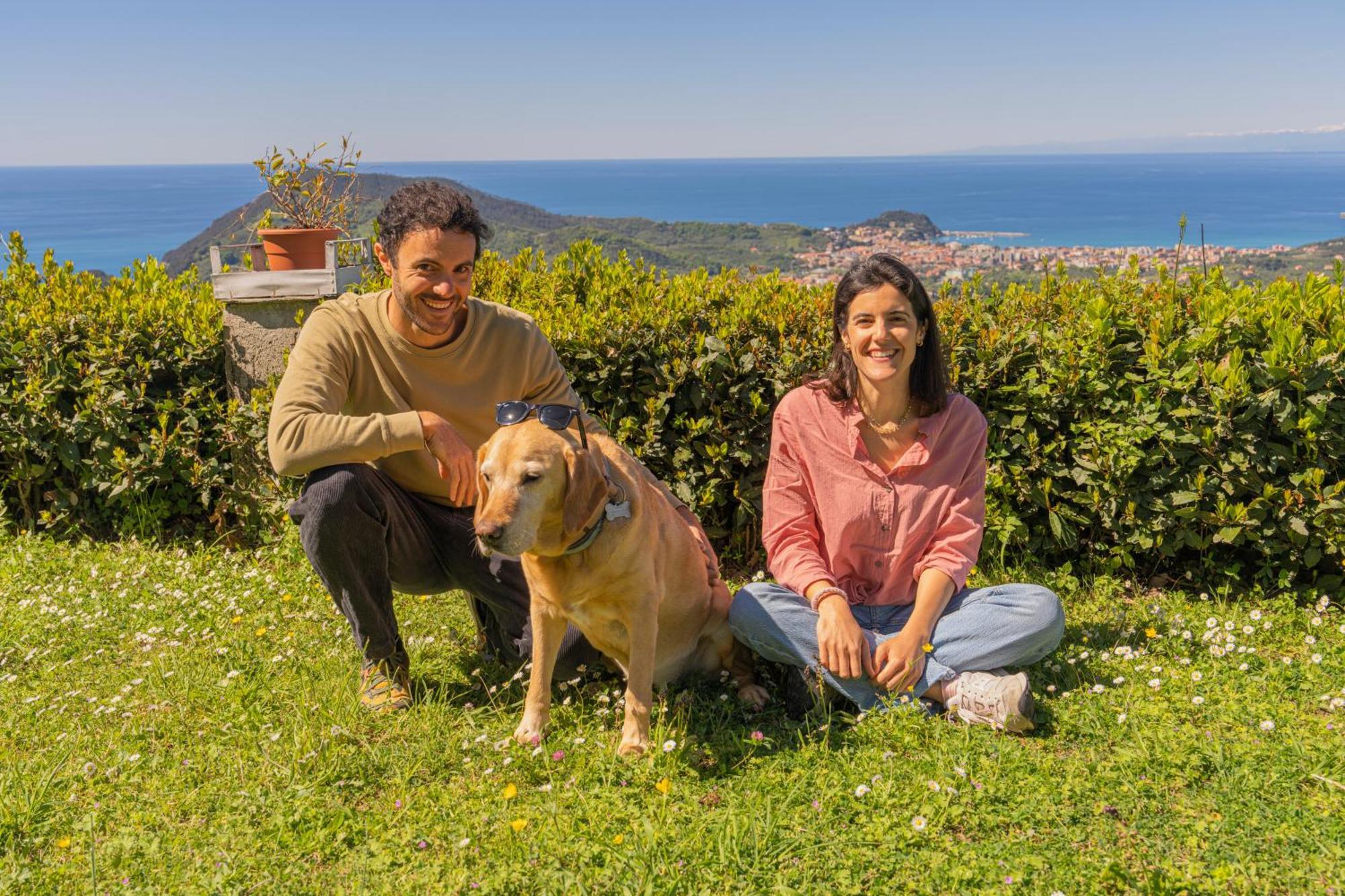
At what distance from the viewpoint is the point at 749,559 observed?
5535mm

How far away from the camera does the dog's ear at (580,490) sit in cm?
304

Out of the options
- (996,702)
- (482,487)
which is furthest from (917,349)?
(482,487)

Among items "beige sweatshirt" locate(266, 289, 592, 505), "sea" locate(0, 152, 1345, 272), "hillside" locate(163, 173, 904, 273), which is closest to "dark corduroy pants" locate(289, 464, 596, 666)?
"beige sweatshirt" locate(266, 289, 592, 505)

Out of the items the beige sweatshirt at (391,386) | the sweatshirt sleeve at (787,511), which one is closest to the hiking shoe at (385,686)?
the beige sweatshirt at (391,386)

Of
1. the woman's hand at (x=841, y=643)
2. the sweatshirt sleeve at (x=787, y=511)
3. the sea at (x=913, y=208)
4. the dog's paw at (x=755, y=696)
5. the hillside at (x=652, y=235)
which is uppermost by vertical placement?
the sea at (x=913, y=208)

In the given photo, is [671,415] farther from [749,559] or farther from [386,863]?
[386,863]

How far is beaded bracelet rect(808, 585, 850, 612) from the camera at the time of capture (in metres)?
3.65

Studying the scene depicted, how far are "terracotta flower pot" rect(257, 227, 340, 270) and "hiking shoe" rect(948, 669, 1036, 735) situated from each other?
15.1 feet

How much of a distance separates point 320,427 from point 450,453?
0.51 metres

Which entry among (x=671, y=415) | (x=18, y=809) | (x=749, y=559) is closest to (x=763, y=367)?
(x=671, y=415)

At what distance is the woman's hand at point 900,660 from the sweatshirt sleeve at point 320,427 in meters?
2.07

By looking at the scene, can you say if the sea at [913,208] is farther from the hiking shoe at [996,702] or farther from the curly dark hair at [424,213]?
the hiking shoe at [996,702]

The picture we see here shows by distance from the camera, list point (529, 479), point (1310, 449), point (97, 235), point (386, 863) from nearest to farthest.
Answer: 1. point (386, 863)
2. point (529, 479)
3. point (1310, 449)
4. point (97, 235)

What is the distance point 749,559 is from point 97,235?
10259cm
